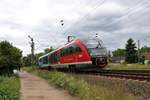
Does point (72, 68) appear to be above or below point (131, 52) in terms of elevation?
below

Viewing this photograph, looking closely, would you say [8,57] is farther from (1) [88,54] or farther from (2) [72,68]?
(1) [88,54]

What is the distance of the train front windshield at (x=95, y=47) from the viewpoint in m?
27.1

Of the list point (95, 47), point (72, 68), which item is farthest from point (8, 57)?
point (95, 47)

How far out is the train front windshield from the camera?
27125 mm

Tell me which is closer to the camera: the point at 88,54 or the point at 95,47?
the point at 88,54

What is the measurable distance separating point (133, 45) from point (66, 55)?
205 ft

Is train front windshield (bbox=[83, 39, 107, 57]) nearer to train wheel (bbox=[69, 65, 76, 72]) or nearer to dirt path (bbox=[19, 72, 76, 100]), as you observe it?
train wheel (bbox=[69, 65, 76, 72])

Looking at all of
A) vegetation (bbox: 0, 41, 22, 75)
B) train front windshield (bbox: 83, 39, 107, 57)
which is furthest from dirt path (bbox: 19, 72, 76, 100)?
vegetation (bbox: 0, 41, 22, 75)

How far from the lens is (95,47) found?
27.6 m

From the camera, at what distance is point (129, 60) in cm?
9156

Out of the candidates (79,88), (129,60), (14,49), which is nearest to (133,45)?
(129,60)

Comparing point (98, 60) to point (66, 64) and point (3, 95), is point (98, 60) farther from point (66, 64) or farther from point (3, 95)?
point (3, 95)

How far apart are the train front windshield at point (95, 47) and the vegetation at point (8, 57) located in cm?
1147

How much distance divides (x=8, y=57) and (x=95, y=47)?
40.7ft
